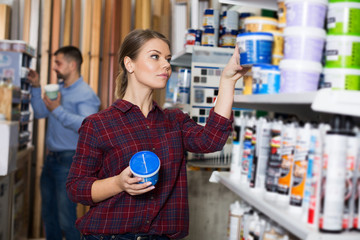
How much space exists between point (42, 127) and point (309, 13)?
4.10 m

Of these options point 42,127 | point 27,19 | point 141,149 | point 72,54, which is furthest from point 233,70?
point 27,19

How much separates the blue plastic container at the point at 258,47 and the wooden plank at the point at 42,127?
3.79 metres

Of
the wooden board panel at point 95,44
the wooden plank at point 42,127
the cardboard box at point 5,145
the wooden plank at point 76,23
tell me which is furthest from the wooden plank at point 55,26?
the cardboard box at point 5,145

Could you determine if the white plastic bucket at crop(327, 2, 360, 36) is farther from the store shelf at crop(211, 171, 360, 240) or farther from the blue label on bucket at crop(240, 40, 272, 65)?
the store shelf at crop(211, 171, 360, 240)

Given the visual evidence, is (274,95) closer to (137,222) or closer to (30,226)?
(137,222)

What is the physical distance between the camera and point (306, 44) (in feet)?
3.91

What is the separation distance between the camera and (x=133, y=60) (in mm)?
1948

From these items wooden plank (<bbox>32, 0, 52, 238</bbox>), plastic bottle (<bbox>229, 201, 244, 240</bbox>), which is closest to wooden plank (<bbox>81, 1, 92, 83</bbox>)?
wooden plank (<bbox>32, 0, 52, 238</bbox>)

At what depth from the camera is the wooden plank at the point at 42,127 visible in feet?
15.4

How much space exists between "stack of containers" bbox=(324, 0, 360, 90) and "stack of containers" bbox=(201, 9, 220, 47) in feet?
5.24

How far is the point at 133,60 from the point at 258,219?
0.96 m

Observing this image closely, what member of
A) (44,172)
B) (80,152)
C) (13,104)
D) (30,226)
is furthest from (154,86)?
(30,226)

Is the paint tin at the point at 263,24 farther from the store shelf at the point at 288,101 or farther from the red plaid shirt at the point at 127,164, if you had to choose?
the red plaid shirt at the point at 127,164

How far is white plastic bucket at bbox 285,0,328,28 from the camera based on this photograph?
46.7 inches
